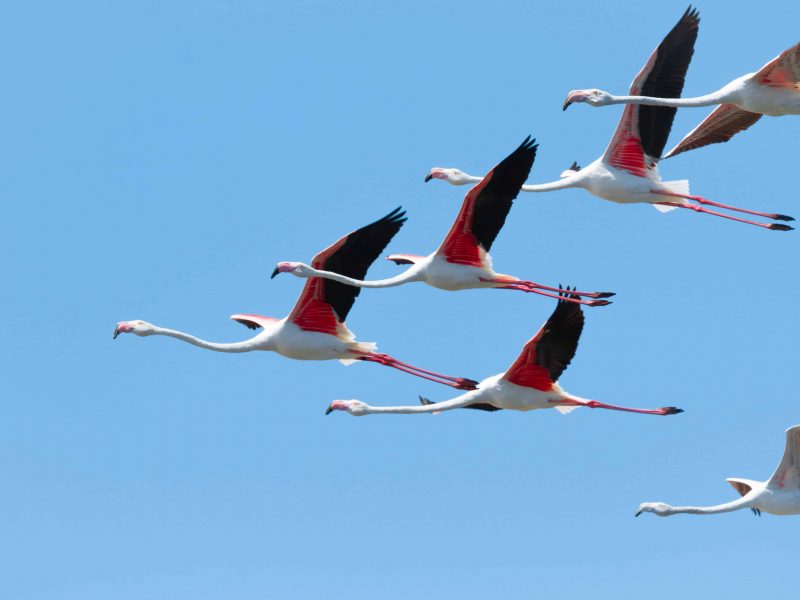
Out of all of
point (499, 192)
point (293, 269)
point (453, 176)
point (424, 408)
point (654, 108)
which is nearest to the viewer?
point (499, 192)

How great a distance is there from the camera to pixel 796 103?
31.1 m

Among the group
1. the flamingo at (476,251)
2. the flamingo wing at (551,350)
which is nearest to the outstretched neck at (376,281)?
the flamingo at (476,251)

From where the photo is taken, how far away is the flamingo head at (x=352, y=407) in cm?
Answer: 3381

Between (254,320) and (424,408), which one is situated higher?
(254,320)

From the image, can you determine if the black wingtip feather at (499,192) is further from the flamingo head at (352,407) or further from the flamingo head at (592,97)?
the flamingo head at (352,407)

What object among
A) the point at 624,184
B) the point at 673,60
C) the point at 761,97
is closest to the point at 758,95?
the point at 761,97

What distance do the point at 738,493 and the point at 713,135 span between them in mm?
5816

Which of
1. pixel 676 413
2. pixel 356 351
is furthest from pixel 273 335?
pixel 676 413

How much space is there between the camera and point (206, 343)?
3384 centimetres

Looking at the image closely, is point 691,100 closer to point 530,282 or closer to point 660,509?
point 530,282

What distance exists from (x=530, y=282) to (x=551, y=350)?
5.60 ft

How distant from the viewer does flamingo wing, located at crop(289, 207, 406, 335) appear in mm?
32219

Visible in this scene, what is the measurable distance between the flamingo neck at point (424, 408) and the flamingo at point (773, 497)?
3307mm

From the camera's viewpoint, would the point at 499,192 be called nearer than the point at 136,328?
Yes
